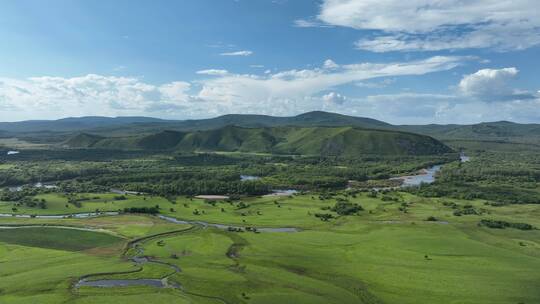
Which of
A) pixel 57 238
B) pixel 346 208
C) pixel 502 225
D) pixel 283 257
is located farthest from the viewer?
pixel 346 208

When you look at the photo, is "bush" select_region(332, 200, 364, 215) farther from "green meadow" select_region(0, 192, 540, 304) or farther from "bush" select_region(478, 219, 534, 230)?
"bush" select_region(478, 219, 534, 230)

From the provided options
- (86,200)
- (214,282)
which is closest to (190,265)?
(214,282)

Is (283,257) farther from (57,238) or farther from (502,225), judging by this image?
(502,225)

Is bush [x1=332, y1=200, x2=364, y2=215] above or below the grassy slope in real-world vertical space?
above

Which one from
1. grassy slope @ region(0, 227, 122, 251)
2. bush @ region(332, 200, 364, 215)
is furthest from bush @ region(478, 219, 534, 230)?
grassy slope @ region(0, 227, 122, 251)

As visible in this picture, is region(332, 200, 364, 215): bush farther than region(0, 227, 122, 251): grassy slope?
Yes

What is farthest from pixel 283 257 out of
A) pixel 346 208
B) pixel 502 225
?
pixel 502 225

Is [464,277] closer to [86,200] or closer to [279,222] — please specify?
[279,222]

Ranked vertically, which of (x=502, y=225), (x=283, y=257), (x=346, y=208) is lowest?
(x=283, y=257)

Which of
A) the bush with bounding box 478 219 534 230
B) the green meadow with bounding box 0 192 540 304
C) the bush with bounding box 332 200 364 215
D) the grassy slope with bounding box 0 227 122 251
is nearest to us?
the green meadow with bounding box 0 192 540 304

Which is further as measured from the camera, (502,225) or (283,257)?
(502,225)

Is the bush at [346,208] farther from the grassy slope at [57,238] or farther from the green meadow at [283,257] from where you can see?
the grassy slope at [57,238]
